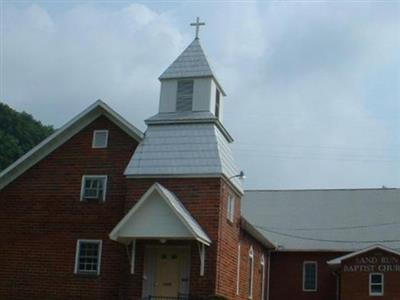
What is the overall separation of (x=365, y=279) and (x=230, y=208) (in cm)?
1133

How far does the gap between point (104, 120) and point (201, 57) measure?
15.5 ft

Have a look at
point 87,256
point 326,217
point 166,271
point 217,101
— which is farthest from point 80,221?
point 326,217

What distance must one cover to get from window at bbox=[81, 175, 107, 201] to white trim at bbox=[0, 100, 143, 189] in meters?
2.01

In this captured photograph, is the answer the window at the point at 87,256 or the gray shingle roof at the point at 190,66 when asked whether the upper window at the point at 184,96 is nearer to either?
the gray shingle roof at the point at 190,66

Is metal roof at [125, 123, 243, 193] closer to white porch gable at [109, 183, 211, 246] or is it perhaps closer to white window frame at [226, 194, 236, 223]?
white window frame at [226, 194, 236, 223]


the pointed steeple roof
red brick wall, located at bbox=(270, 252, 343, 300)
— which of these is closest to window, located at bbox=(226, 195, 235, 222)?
the pointed steeple roof

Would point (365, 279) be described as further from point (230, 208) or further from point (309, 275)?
point (230, 208)

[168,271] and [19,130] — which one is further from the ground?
[19,130]

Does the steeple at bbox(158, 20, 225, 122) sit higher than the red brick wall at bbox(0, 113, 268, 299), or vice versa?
the steeple at bbox(158, 20, 225, 122)

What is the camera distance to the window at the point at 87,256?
2717 centimetres

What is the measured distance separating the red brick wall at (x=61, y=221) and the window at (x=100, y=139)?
0.20 meters

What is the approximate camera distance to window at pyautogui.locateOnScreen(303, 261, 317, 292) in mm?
40500

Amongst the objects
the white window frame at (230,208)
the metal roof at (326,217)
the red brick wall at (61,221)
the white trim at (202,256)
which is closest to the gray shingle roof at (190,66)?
the red brick wall at (61,221)

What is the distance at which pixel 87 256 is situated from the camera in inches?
1081
